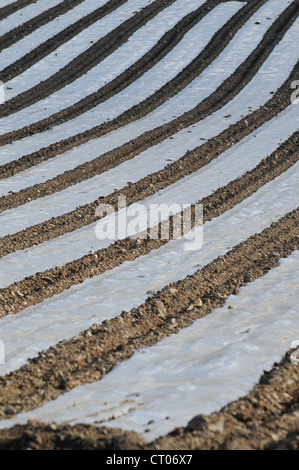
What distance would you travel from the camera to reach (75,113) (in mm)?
16766

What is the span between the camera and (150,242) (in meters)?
9.28

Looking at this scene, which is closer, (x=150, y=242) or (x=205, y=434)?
(x=205, y=434)

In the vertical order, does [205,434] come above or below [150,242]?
above

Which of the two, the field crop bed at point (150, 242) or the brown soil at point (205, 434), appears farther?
the field crop bed at point (150, 242)

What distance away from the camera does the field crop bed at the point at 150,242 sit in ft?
15.7

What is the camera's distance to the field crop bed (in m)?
4.77

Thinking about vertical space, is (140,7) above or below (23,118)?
above

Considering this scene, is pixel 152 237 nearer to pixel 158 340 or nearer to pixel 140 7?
pixel 158 340

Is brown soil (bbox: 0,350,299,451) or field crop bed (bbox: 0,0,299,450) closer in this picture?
brown soil (bbox: 0,350,299,451)

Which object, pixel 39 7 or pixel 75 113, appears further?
pixel 39 7
